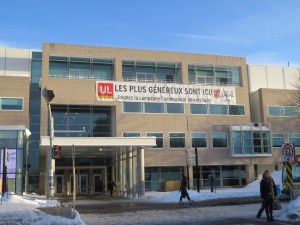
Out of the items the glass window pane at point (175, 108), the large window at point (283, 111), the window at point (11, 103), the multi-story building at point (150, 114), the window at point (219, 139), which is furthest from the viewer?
the large window at point (283, 111)

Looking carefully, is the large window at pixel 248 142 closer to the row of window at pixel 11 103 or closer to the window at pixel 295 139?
the window at pixel 295 139

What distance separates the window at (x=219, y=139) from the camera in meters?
45.4

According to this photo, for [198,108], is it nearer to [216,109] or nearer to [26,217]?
[216,109]

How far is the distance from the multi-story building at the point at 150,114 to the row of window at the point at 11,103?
2.07 metres

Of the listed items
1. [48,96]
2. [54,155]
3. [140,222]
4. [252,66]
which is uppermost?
[252,66]

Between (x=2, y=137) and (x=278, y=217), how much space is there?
24.2 metres

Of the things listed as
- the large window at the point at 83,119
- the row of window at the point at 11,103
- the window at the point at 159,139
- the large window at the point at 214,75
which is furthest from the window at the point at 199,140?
the row of window at the point at 11,103

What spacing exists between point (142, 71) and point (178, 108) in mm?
5560

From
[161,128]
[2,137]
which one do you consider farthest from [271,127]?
[2,137]

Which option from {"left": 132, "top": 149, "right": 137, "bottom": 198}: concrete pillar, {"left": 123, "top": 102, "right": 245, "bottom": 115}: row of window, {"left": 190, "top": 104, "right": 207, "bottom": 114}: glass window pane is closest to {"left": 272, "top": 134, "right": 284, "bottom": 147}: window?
{"left": 123, "top": 102, "right": 245, "bottom": 115}: row of window

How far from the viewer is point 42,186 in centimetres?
3922

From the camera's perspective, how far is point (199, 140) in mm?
44812

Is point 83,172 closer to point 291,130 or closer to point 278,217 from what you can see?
point 291,130

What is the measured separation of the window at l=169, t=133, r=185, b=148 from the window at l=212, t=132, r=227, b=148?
3.64m
